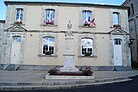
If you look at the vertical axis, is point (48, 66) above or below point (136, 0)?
below

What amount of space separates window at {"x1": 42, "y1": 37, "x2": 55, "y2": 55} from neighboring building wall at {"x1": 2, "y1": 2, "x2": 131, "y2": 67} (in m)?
0.37

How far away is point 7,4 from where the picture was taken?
48.2ft

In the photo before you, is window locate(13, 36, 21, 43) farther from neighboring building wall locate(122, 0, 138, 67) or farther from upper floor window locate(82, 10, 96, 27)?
neighboring building wall locate(122, 0, 138, 67)

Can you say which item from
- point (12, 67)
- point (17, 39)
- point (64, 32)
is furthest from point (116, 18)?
point (12, 67)

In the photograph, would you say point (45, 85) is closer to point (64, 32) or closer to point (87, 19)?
point (64, 32)

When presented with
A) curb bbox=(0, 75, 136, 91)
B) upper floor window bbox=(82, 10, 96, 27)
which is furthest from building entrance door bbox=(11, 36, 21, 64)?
curb bbox=(0, 75, 136, 91)

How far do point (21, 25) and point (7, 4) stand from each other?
9.06 ft

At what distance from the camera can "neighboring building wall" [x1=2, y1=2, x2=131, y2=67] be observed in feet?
45.6

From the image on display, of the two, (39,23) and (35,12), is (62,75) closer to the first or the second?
(39,23)

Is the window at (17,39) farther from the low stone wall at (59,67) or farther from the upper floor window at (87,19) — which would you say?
the upper floor window at (87,19)

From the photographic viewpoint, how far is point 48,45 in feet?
46.6

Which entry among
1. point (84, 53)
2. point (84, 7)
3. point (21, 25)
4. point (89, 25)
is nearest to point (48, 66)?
point (84, 53)

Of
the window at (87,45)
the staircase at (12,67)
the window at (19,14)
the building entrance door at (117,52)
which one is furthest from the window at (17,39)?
the building entrance door at (117,52)

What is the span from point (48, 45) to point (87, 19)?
16.2 feet
